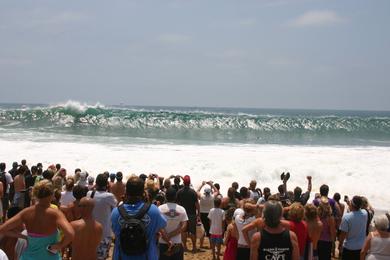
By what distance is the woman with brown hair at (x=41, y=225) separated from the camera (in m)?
4.27

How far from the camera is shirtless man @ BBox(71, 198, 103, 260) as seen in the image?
15.7ft

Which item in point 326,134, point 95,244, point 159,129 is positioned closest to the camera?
point 95,244

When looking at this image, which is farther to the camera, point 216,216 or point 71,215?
point 216,216

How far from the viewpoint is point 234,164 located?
19047 millimetres

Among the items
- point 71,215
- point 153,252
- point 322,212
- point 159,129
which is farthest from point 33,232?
point 159,129

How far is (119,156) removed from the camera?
67.9ft

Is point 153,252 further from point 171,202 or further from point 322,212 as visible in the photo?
point 322,212

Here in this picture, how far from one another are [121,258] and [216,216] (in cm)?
401

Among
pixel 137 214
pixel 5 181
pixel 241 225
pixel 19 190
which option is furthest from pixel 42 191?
pixel 5 181

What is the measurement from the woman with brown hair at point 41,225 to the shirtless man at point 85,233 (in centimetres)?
44

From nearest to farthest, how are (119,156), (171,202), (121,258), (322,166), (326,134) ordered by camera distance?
(121,258) < (171,202) < (322,166) < (119,156) < (326,134)

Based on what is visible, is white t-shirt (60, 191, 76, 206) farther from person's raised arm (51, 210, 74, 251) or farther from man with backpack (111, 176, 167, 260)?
man with backpack (111, 176, 167, 260)

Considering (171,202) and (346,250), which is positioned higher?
(171,202)

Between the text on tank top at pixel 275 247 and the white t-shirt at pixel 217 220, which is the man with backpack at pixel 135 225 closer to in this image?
the text on tank top at pixel 275 247
